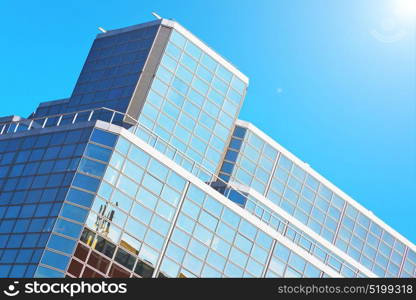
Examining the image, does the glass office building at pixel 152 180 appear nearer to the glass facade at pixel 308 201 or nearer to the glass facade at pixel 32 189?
the glass facade at pixel 32 189

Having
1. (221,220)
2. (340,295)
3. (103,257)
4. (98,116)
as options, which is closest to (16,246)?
(103,257)

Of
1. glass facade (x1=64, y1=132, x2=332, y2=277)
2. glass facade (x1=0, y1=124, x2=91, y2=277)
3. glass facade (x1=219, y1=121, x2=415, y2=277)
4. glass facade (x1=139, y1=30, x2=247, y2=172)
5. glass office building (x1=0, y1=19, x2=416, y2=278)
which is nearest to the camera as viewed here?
glass facade (x1=0, y1=124, x2=91, y2=277)

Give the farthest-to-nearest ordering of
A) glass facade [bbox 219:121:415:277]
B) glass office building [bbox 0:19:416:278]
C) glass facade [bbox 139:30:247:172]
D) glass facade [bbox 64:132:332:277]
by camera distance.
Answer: glass facade [bbox 219:121:415:277] → glass facade [bbox 139:30:247:172] → glass facade [bbox 64:132:332:277] → glass office building [bbox 0:19:416:278]

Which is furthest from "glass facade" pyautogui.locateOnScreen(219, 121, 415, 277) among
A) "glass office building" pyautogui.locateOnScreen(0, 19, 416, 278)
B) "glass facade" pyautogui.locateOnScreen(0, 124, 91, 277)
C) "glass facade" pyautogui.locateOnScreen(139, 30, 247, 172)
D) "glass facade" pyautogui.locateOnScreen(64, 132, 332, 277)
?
"glass facade" pyautogui.locateOnScreen(0, 124, 91, 277)

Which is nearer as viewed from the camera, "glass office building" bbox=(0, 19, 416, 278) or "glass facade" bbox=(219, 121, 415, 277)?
"glass office building" bbox=(0, 19, 416, 278)

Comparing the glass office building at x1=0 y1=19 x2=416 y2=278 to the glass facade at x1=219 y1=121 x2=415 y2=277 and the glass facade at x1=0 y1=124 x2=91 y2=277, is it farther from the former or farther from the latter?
the glass facade at x1=219 y1=121 x2=415 y2=277

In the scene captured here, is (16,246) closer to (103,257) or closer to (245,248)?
(103,257)

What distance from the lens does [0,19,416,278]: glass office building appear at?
2158 inches

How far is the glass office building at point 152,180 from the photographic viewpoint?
54.8 metres

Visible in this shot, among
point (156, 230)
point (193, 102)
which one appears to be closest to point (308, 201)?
point (193, 102)

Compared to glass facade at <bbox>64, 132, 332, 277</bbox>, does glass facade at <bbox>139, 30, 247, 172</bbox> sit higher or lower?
higher

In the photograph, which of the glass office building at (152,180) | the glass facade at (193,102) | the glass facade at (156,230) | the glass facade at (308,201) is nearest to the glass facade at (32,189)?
the glass office building at (152,180)

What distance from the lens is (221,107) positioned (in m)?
82.6

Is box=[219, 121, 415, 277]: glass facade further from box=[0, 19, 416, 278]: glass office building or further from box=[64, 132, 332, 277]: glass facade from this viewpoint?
box=[64, 132, 332, 277]: glass facade
